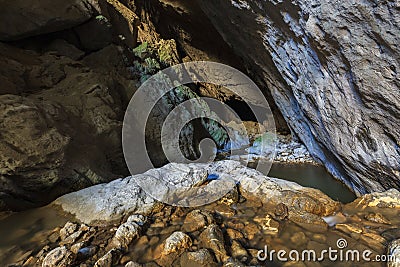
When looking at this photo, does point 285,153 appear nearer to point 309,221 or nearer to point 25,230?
point 309,221

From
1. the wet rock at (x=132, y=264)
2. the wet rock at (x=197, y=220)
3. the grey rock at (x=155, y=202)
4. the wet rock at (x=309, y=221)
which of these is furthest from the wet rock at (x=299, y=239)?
the wet rock at (x=132, y=264)

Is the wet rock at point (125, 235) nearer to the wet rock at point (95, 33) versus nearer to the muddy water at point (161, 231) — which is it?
the muddy water at point (161, 231)

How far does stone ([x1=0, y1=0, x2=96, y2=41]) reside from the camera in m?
5.12

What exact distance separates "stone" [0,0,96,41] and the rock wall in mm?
3911

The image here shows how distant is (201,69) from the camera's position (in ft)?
36.2

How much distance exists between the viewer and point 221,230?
2.30m

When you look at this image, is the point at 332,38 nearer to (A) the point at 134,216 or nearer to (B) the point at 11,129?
(A) the point at 134,216

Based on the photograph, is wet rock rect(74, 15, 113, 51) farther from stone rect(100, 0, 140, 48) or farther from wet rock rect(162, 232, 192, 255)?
wet rock rect(162, 232, 192, 255)

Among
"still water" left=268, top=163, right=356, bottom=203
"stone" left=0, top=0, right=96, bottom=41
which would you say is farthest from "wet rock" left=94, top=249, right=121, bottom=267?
"stone" left=0, top=0, right=96, bottom=41

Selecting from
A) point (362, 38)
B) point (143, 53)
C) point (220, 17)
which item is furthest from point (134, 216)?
point (143, 53)

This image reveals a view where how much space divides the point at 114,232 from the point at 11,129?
2.34 m

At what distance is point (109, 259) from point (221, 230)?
1046mm

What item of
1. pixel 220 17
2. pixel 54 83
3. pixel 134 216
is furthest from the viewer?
pixel 220 17

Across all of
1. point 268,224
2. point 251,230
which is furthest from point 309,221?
point 251,230
